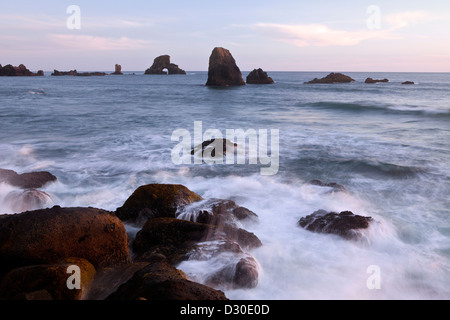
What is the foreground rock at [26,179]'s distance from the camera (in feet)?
26.3

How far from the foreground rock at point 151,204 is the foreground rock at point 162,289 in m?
2.50

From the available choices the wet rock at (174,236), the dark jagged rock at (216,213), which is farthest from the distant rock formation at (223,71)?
the wet rock at (174,236)

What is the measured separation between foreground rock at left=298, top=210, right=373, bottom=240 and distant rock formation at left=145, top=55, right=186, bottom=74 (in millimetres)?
129255

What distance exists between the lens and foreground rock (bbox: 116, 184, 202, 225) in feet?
20.0

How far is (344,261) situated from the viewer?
5.50m

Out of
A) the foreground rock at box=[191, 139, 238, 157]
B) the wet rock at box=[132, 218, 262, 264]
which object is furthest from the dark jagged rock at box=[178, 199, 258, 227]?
the foreground rock at box=[191, 139, 238, 157]

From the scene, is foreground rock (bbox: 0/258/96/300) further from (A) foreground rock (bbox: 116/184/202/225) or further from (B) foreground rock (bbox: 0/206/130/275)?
(A) foreground rock (bbox: 116/184/202/225)

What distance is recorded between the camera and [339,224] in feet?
20.3

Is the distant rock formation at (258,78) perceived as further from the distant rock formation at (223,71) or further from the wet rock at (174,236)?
the wet rock at (174,236)

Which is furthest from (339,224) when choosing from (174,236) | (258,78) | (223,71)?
(258,78)

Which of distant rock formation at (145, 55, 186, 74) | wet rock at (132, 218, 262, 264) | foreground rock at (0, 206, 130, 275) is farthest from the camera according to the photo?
distant rock formation at (145, 55, 186, 74)

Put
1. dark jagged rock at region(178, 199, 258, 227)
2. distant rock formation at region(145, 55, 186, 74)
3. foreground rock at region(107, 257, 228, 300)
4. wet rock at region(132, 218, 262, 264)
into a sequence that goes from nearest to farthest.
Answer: foreground rock at region(107, 257, 228, 300) → wet rock at region(132, 218, 262, 264) → dark jagged rock at region(178, 199, 258, 227) → distant rock formation at region(145, 55, 186, 74)
